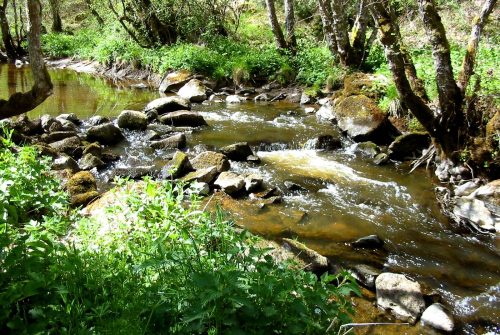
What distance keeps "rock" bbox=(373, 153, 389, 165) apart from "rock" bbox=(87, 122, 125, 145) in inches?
261

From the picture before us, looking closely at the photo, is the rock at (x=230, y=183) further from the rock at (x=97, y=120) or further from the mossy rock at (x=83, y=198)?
the rock at (x=97, y=120)

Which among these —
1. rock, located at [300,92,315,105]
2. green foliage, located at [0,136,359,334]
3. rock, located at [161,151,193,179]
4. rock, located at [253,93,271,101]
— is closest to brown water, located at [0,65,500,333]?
rock, located at [161,151,193,179]

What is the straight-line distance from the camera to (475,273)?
5.54 m

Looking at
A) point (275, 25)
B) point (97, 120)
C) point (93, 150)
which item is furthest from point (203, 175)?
point (275, 25)

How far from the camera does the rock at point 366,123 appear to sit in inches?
413

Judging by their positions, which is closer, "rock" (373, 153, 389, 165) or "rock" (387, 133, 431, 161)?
"rock" (373, 153, 389, 165)

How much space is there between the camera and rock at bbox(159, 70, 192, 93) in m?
17.0

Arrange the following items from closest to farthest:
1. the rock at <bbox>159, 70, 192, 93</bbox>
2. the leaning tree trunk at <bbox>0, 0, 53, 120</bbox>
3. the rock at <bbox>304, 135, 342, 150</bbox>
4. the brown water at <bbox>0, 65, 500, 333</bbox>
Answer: the leaning tree trunk at <bbox>0, 0, 53, 120</bbox>
the brown water at <bbox>0, 65, 500, 333</bbox>
the rock at <bbox>304, 135, 342, 150</bbox>
the rock at <bbox>159, 70, 192, 93</bbox>

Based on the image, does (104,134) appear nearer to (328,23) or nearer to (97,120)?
(97,120)

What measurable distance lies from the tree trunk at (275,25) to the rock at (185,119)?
24.7 feet

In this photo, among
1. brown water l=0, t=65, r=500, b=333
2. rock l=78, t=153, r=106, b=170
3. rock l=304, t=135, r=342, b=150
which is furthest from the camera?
rock l=304, t=135, r=342, b=150

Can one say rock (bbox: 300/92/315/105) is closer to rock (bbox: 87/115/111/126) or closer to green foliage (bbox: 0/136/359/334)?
rock (bbox: 87/115/111/126)

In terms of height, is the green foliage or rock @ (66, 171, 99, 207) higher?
the green foliage

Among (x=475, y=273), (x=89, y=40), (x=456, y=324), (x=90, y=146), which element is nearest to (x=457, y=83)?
(x=475, y=273)
